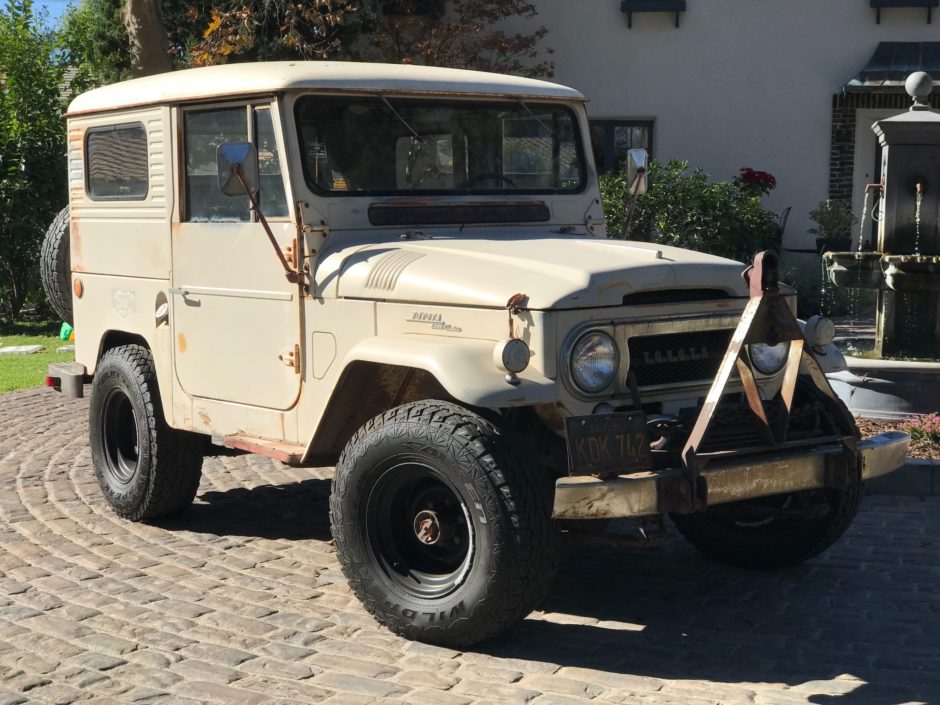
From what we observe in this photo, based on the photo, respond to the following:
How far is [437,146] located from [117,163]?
1.79 m

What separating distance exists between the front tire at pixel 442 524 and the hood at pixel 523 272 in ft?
1.47

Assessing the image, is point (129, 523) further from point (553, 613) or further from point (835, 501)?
point (835, 501)

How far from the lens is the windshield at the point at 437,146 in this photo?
5227mm

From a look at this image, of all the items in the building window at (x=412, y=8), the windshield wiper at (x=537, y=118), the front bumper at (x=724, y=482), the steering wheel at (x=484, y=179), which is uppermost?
the building window at (x=412, y=8)

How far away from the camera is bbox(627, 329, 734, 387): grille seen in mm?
4645

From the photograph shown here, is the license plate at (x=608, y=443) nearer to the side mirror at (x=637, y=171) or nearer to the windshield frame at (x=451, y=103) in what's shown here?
the windshield frame at (x=451, y=103)

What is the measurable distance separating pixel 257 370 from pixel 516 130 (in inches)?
62.5

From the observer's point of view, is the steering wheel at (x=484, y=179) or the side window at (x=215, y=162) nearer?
the side window at (x=215, y=162)

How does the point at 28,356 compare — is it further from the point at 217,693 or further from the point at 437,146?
the point at 217,693

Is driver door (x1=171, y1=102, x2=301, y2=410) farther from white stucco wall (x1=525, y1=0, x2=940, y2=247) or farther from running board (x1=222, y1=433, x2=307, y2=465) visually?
white stucco wall (x1=525, y1=0, x2=940, y2=247)

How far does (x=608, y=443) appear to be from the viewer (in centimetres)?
415

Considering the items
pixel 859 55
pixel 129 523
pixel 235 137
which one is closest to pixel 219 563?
pixel 129 523

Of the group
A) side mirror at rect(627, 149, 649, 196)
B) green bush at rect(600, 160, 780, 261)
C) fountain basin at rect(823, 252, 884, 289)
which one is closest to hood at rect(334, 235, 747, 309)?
side mirror at rect(627, 149, 649, 196)

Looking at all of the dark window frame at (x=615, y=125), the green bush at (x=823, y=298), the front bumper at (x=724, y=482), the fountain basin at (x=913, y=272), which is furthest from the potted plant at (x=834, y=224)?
the front bumper at (x=724, y=482)
